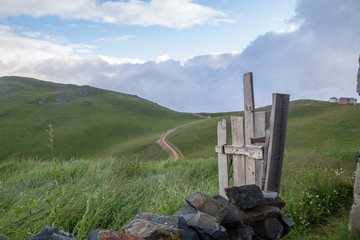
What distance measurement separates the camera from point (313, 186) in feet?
20.1

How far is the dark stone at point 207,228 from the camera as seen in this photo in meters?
2.53

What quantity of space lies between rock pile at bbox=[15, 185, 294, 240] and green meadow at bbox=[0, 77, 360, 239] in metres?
1.31

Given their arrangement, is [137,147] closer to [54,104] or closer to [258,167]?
[258,167]

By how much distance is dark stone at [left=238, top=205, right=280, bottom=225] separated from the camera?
10.7 ft

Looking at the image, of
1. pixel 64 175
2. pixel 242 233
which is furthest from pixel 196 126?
pixel 242 233

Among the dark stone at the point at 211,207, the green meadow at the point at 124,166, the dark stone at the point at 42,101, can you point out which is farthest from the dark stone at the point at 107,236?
the dark stone at the point at 42,101

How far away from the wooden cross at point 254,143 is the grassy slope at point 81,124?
29165mm

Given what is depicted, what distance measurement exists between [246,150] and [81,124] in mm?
61525

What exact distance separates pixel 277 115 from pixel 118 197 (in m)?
3.06

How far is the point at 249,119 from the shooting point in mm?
5449

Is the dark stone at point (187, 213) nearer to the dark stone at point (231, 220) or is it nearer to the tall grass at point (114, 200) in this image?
the dark stone at point (231, 220)

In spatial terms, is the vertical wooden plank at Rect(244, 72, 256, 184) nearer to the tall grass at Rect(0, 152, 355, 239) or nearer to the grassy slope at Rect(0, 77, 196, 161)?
the tall grass at Rect(0, 152, 355, 239)

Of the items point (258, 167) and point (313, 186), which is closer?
point (258, 167)

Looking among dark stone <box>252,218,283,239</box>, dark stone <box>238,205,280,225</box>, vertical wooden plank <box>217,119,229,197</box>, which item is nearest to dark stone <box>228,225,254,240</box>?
dark stone <box>238,205,280,225</box>
